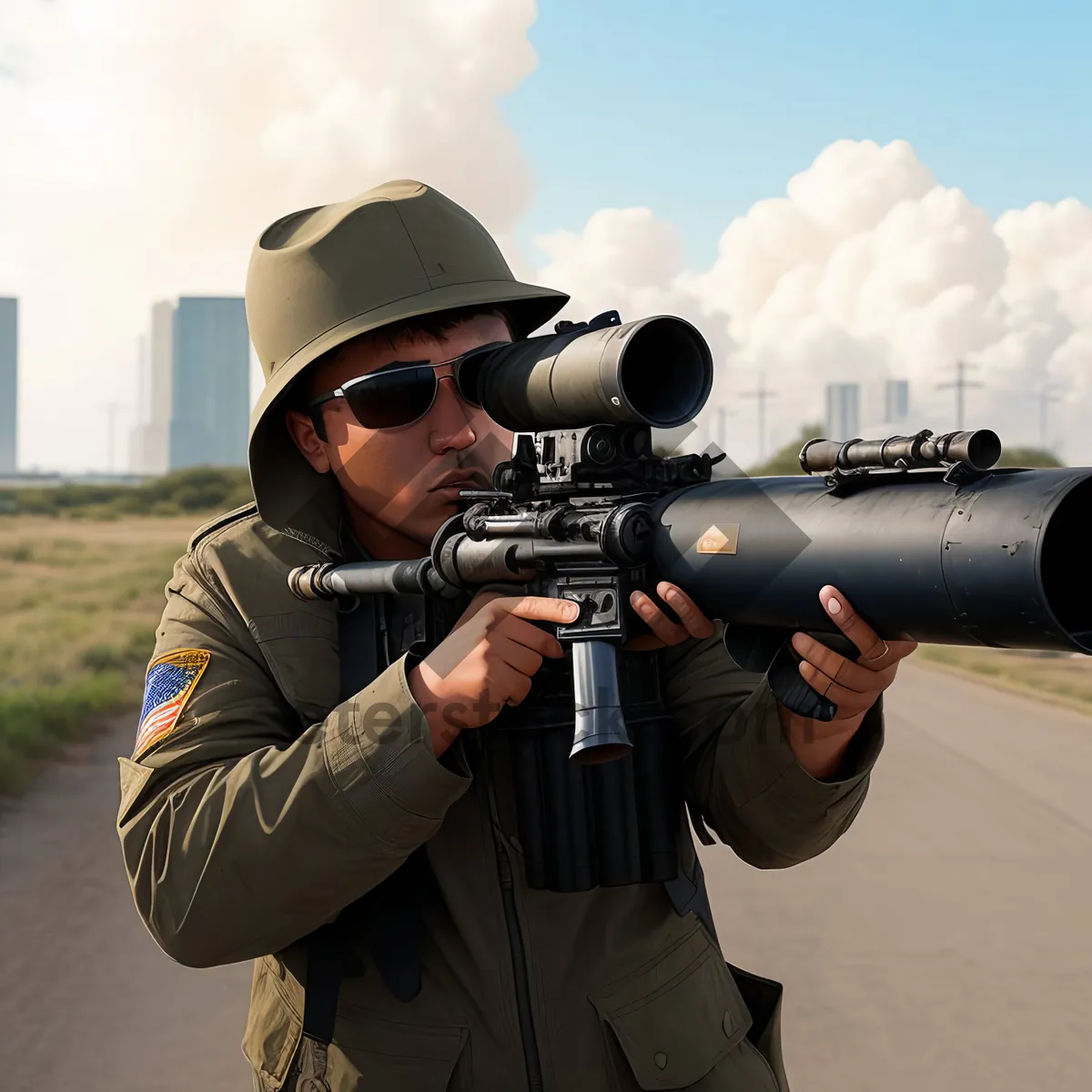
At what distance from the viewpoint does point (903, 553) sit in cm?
195

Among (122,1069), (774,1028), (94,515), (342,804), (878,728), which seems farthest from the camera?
(94,515)

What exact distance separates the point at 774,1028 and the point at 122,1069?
3749 millimetres

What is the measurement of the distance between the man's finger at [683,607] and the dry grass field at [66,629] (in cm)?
958

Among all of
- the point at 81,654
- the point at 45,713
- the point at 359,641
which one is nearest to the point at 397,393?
the point at 359,641

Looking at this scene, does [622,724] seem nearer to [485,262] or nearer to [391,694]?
[391,694]

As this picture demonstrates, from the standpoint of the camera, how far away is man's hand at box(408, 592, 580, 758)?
2.37 m

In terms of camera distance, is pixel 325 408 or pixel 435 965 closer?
pixel 435 965

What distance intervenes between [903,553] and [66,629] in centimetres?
1998

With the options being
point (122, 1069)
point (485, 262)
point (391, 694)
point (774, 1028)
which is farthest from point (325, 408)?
point (122, 1069)

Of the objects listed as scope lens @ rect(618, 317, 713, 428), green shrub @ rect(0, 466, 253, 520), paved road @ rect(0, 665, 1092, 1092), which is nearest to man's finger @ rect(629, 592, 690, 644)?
scope lens @ rect(618, 317, 713, 428)

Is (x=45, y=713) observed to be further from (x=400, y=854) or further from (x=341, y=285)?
(x=400, y=854)

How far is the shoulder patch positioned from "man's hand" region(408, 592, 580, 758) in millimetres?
730

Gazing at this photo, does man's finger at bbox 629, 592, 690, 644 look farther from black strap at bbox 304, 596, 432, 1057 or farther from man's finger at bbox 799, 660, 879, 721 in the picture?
black strap at bbox 304, 596, 432, 1057

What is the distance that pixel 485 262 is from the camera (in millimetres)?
2945
